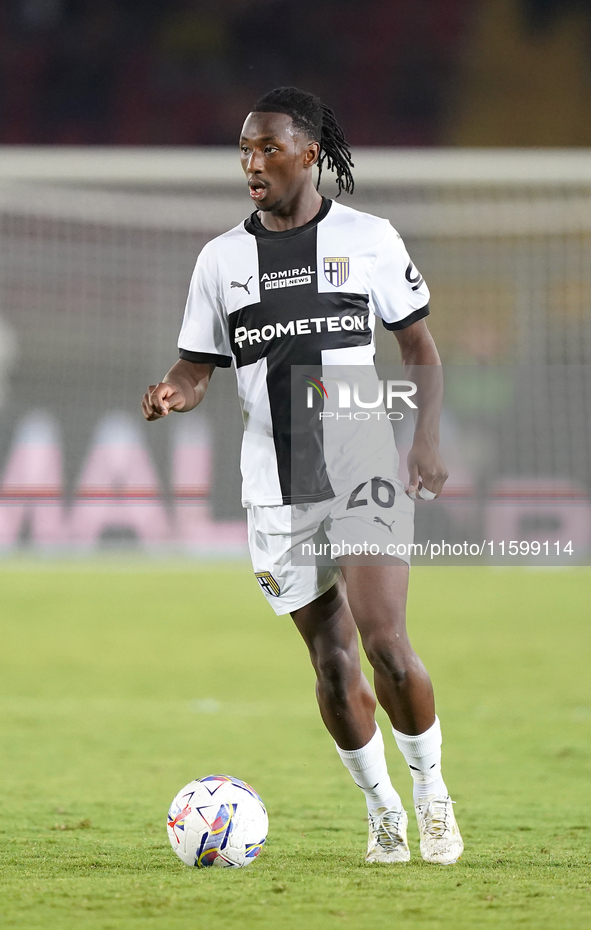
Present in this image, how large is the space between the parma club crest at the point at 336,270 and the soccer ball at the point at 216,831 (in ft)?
5.49

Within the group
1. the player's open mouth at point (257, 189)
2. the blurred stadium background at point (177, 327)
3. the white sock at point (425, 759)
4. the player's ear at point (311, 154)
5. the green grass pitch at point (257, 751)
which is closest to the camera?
the green grass pitch at point (257, 751)

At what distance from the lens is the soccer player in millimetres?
3541

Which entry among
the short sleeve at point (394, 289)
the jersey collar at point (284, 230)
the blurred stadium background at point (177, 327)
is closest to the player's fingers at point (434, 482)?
the short sleeve at point (394, 289)

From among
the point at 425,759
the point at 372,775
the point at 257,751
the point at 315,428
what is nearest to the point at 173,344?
the point at 257,751

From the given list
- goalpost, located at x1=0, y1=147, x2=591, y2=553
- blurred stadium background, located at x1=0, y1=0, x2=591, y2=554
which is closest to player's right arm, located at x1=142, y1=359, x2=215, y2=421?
blurred stadium background, located at x1=0, y1=0, x2=591, y2=554

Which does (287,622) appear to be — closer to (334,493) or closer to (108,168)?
(108,168)

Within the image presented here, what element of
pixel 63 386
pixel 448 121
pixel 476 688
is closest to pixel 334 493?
pixel 476 688

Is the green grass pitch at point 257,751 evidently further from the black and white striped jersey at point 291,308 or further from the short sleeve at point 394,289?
the short sleeve at point 394,289

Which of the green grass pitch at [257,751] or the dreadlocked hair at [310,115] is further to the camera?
the dreadlocked hair at [310,115]

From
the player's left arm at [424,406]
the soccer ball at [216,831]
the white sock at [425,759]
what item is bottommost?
the soccer ball at [216,831]

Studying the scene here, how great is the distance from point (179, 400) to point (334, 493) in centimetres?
59

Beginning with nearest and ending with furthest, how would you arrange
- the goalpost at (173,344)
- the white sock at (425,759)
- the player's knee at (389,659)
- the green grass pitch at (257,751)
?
1. the green grass pitch at (257,751)
2. the player's knee at (389,659)
3. the white sock at (425,759)
4. the goalpost at (173,344)

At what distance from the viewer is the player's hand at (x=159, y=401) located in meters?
3.56

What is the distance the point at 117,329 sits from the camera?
39.2 ft
